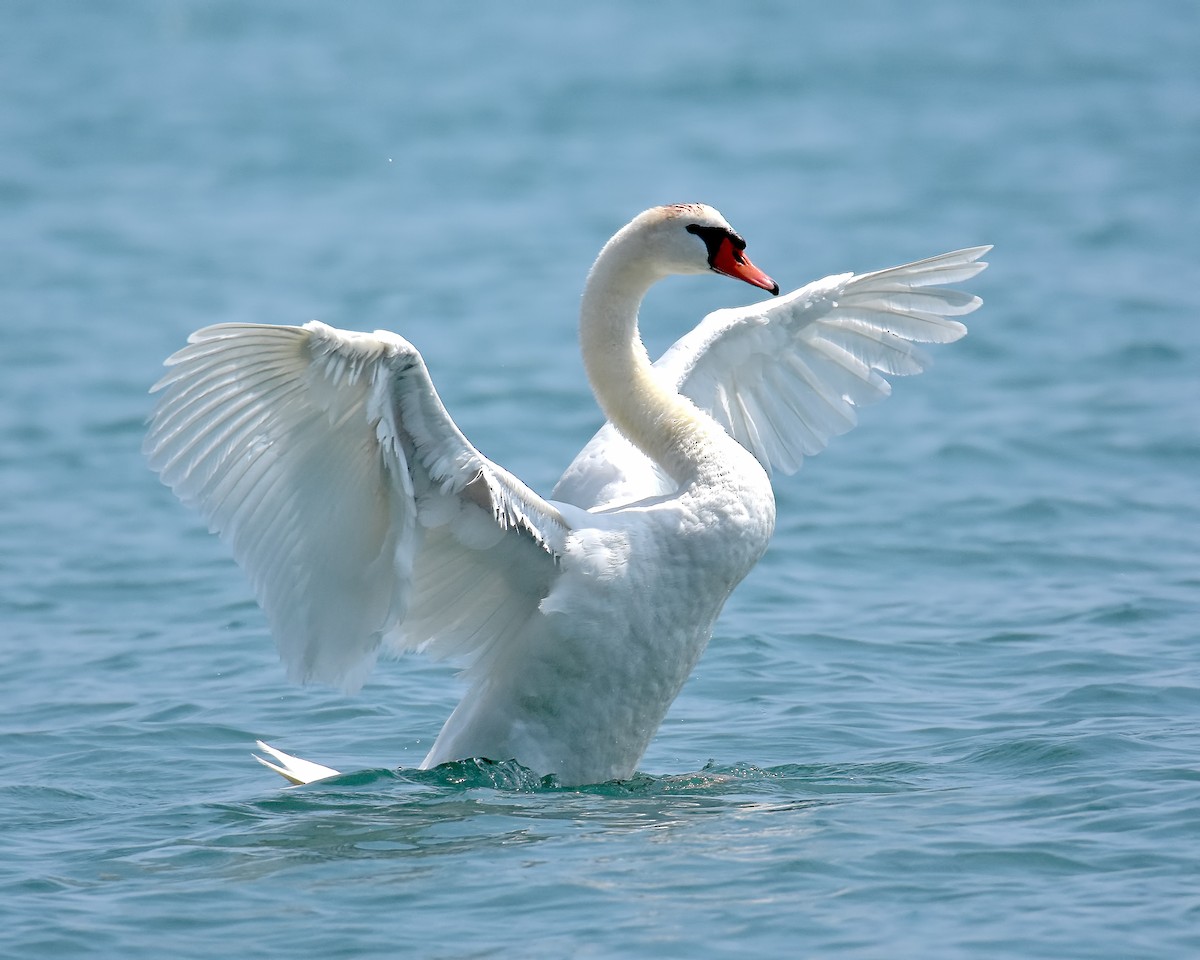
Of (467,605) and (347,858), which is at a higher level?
(467,605)

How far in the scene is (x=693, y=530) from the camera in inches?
267

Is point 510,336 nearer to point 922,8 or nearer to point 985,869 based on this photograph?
point 985,869

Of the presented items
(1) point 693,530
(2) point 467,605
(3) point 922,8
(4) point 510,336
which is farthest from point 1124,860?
(3) point 922,8

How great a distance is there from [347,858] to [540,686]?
3.29 feet

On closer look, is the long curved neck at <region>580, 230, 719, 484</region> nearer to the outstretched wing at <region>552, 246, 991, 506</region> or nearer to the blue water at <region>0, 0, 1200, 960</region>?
the outstretched wing at <region>552, 246, 991, 506</region>

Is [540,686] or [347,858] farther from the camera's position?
[540,686]

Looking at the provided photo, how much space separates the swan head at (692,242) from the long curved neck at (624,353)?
7cm

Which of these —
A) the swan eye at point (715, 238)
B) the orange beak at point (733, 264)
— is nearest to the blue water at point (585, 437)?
the orange beak at point (733, 264)

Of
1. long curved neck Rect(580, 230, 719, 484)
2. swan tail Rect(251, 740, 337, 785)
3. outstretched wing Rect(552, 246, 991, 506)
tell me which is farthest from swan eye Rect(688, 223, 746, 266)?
swan tail Rect(251, 740, 337, 785)

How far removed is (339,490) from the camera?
6.62 m

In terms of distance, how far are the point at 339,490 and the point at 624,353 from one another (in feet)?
4.35

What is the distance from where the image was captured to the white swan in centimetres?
640

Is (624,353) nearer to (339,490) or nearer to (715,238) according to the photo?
(715,238)

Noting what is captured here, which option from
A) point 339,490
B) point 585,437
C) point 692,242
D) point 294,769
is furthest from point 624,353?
point 585,437
